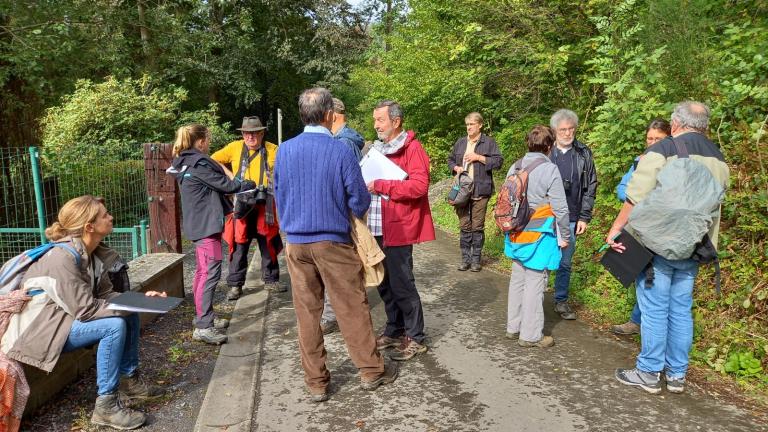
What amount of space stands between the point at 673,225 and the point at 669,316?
69 centimetres

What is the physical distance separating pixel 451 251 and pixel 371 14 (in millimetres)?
24553

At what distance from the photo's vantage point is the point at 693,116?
12.0 ft

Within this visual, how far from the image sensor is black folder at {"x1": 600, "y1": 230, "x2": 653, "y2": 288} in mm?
3643

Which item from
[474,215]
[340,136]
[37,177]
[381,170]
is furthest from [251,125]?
[474,215]

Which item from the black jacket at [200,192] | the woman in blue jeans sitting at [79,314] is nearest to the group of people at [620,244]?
the black jacket at [200,192]

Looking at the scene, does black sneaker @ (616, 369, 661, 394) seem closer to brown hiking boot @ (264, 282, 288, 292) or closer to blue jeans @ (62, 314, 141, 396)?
blue jeans @ (62, 314, 141, 396)

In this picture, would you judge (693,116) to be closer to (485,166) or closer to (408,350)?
(408,350)

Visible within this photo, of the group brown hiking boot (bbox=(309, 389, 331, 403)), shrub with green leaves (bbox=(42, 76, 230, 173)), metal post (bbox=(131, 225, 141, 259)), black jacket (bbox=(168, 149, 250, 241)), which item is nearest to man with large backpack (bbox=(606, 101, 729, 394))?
brown hiking boot (bbox=(309, 389, 331, 403))

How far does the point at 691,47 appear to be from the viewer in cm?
553

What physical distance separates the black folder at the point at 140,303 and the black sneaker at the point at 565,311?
358cm

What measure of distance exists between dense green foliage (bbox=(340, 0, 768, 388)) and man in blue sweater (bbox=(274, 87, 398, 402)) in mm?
2706

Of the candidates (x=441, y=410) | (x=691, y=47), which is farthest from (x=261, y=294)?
(x=691, y=47)

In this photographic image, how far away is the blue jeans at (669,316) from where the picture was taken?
3645 millimetres

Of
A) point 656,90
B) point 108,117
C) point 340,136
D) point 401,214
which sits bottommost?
point 401,214
